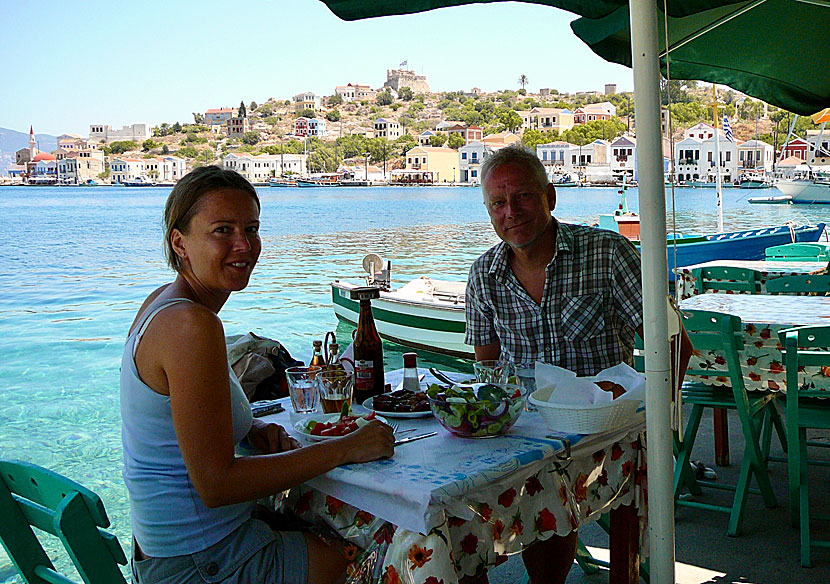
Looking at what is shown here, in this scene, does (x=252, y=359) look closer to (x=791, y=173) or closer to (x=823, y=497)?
(x=823, y=497)

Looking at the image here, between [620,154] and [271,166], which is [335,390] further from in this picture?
[271,166]

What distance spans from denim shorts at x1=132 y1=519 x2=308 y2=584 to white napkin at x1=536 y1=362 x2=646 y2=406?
0.69 metres

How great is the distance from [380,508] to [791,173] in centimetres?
5527

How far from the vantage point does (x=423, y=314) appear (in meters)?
9.53

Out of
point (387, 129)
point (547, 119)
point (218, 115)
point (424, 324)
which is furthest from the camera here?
point (218, 115)

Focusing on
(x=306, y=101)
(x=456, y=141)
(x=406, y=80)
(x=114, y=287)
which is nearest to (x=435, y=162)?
(x=456, y=141)

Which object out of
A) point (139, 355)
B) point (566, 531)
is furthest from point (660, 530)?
point (139, 355)

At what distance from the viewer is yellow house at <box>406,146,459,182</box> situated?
105 m

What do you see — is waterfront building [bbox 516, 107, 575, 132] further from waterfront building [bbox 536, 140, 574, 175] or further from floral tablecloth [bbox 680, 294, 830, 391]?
floral tablecloth [bbox 680, 294, 830, 391]

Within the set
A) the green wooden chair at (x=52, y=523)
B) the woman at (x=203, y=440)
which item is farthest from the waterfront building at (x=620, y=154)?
the green wooden chair at (x=52, y=523)

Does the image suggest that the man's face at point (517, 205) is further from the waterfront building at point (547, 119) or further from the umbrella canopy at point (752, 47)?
the waterfront building at point (547, 119)

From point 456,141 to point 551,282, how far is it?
105 metres

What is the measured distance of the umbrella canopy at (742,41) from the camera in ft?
9.20

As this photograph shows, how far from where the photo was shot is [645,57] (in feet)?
5.39
